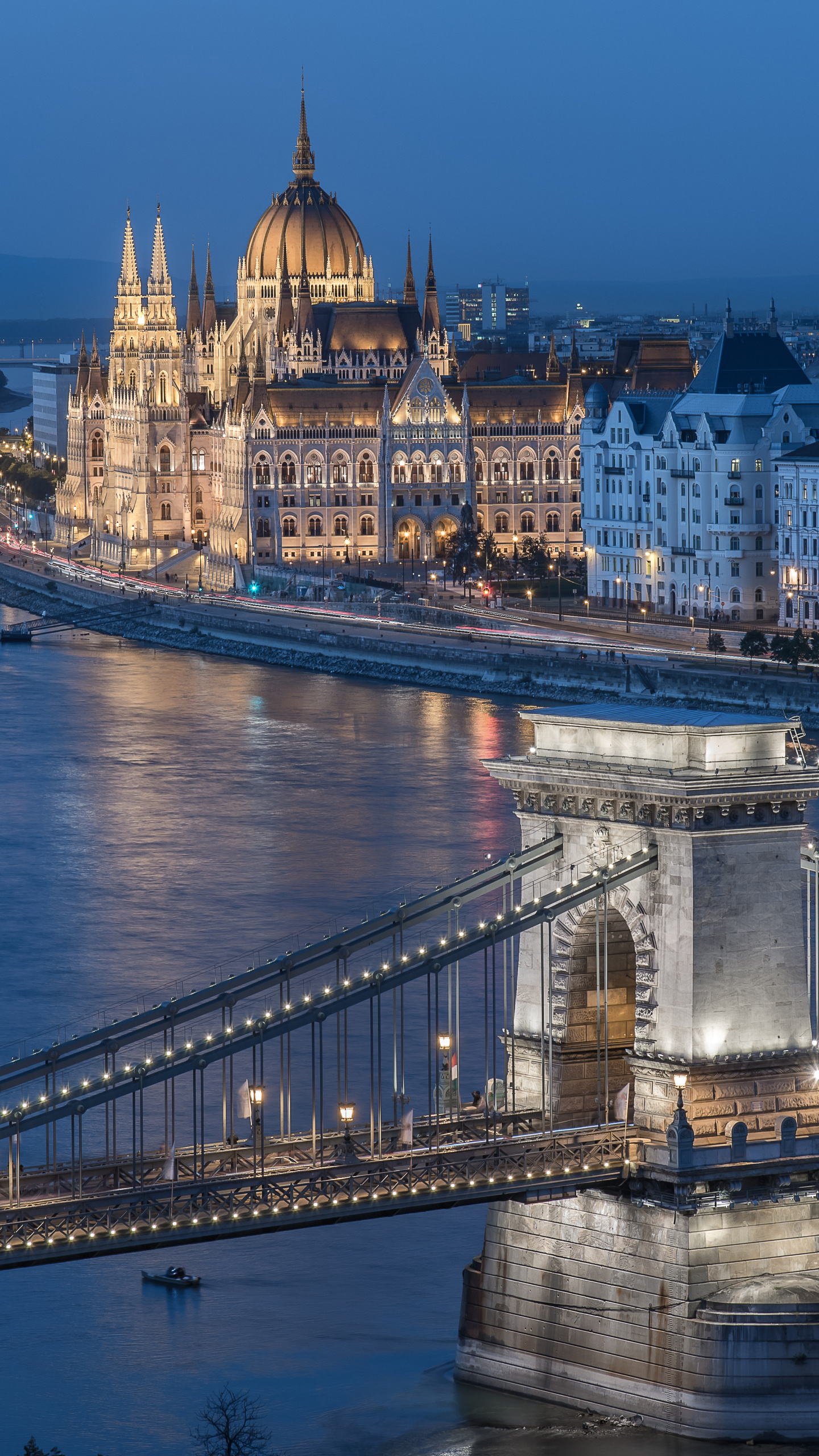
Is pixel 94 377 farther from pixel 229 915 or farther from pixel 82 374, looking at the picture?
pixel 229 915

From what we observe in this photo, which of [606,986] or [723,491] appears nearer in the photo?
[606,986]

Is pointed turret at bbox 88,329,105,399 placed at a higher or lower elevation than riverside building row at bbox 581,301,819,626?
higher

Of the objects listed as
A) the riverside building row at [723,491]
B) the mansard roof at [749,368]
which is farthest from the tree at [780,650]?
the mansard roof at [749,368]

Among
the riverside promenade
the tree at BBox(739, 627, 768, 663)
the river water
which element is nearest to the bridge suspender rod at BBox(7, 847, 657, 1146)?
the river water

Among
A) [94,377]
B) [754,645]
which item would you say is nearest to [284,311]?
[94,377]

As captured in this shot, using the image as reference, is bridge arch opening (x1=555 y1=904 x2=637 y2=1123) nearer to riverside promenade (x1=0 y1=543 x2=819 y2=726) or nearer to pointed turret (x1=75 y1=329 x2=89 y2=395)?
riverside promenade (x1=0 y1=543 x2=819 y2=726)

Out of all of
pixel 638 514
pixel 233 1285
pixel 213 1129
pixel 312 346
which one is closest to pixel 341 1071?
pixel 213 1129
